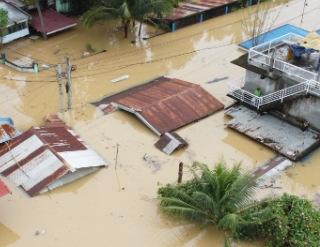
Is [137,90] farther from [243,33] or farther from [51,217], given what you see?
[243,33]

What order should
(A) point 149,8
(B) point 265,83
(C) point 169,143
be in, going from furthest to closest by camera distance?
(A) point 149,8
(B) point 265,83
(C) point 169,143

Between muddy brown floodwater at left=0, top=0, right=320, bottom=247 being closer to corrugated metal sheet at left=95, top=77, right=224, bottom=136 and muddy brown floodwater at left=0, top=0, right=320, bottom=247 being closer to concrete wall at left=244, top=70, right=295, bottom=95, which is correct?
corrugated metal sheet at left=95, top=77, right=224, bottom=136

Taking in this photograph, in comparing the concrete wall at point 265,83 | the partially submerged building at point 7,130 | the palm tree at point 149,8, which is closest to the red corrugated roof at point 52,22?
the palm tree at point 149,8

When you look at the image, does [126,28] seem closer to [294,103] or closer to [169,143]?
[169,143]

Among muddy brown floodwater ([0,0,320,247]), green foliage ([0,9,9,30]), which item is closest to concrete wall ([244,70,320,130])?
muddy brown floodwater ([0,0,320,247])

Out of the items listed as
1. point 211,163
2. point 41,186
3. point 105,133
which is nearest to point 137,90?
point 105,133

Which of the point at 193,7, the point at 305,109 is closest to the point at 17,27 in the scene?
the point at 193,7
